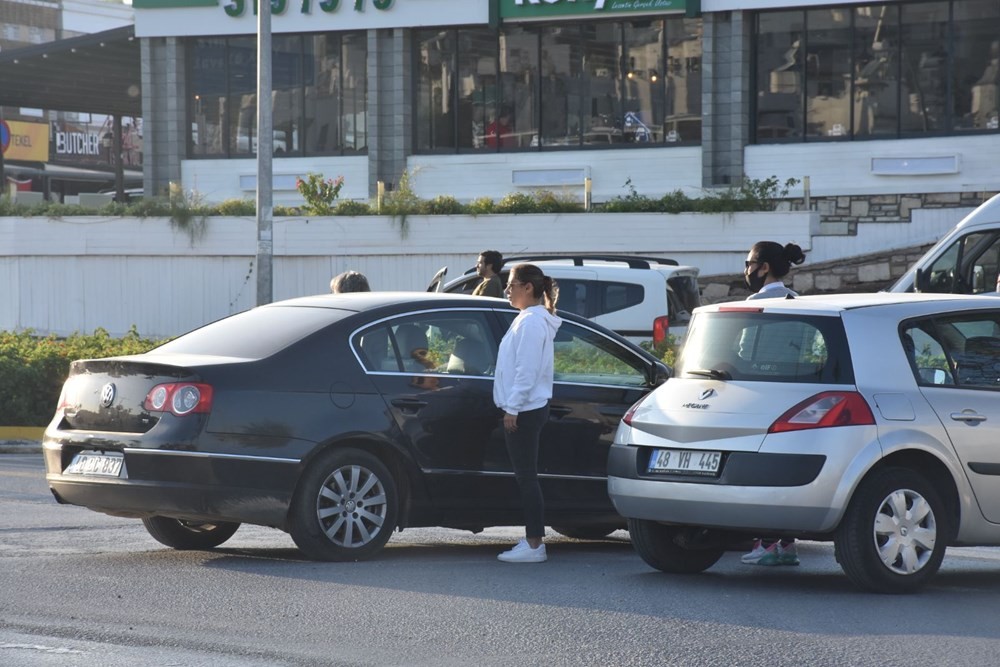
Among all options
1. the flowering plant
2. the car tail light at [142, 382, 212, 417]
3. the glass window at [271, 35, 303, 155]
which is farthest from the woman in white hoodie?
the glass window at [271, 35, 303, 155]

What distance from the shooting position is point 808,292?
25.5m

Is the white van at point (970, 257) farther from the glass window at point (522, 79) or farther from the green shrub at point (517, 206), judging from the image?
the glass window at point (522, 79)

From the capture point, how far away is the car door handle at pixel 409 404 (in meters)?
9.22

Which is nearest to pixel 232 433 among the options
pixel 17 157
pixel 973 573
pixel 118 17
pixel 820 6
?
pixel 973 573

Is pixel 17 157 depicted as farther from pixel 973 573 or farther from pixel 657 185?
pixel 973 573

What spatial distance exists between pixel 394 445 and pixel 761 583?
7.12 feet

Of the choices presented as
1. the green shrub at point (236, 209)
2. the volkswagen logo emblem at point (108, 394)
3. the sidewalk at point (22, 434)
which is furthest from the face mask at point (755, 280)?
the green shrub at point (236, 209)

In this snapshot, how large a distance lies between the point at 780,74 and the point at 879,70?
6.06ft

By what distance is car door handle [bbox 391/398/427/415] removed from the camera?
9219 millimetres

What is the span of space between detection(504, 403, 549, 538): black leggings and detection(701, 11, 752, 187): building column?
2174 centimetres

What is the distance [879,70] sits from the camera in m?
29.8

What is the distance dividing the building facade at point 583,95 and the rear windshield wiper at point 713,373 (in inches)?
745

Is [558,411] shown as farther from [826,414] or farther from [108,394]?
[108,394]

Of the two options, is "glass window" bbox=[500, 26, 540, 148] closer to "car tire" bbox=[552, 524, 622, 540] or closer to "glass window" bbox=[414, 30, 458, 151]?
"glass window" bbox=[414, 30, 458, 151]
